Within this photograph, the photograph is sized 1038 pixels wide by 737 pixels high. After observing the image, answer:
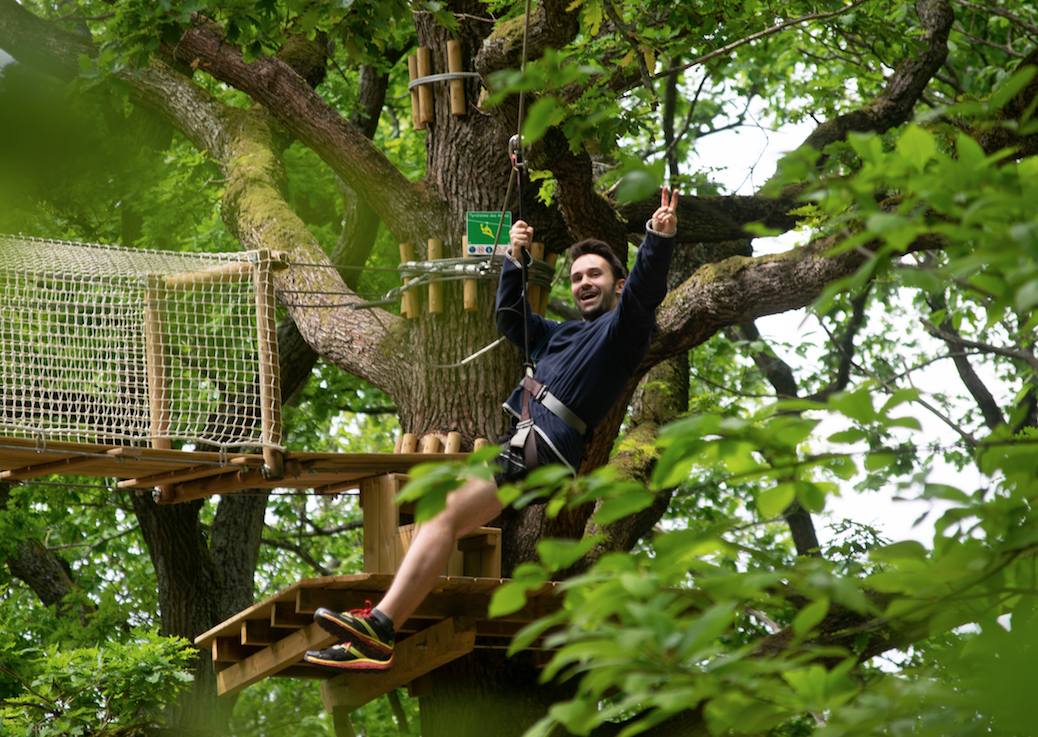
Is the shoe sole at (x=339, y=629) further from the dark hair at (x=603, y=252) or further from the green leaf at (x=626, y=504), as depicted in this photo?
the green leaf at (x=626, y=504)

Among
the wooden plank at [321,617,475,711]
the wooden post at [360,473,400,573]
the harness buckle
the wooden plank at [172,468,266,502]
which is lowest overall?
the wooden plank at [321,617,475,711]

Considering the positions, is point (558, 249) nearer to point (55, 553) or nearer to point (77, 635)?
point (77, 635)

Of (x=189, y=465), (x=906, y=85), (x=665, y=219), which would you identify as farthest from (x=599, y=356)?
(x=906, y=85)

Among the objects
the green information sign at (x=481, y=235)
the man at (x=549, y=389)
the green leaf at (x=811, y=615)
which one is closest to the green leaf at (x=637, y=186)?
the green leaf at (x=811, y=615)

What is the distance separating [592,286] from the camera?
4137 millimetres

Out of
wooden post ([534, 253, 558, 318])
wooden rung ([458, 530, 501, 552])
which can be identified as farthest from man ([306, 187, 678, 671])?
wooden post ([534, 253, 558, 318])

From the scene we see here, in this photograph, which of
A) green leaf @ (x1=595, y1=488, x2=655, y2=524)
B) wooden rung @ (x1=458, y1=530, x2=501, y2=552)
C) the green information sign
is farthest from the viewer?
the green information sign

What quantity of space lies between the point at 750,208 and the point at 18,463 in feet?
12.5

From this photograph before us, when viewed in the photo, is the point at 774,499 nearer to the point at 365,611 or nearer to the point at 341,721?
the point at 365,611

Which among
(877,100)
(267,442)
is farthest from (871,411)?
(877,100)

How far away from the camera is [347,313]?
5562 mm

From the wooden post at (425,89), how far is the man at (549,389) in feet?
5.56

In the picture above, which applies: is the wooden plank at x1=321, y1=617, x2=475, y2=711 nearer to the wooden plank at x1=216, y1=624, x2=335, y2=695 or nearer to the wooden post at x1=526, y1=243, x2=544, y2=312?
the wooden plank at x1=216, y1=624, x2=335, y2=695

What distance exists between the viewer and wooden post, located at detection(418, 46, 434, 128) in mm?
5551
